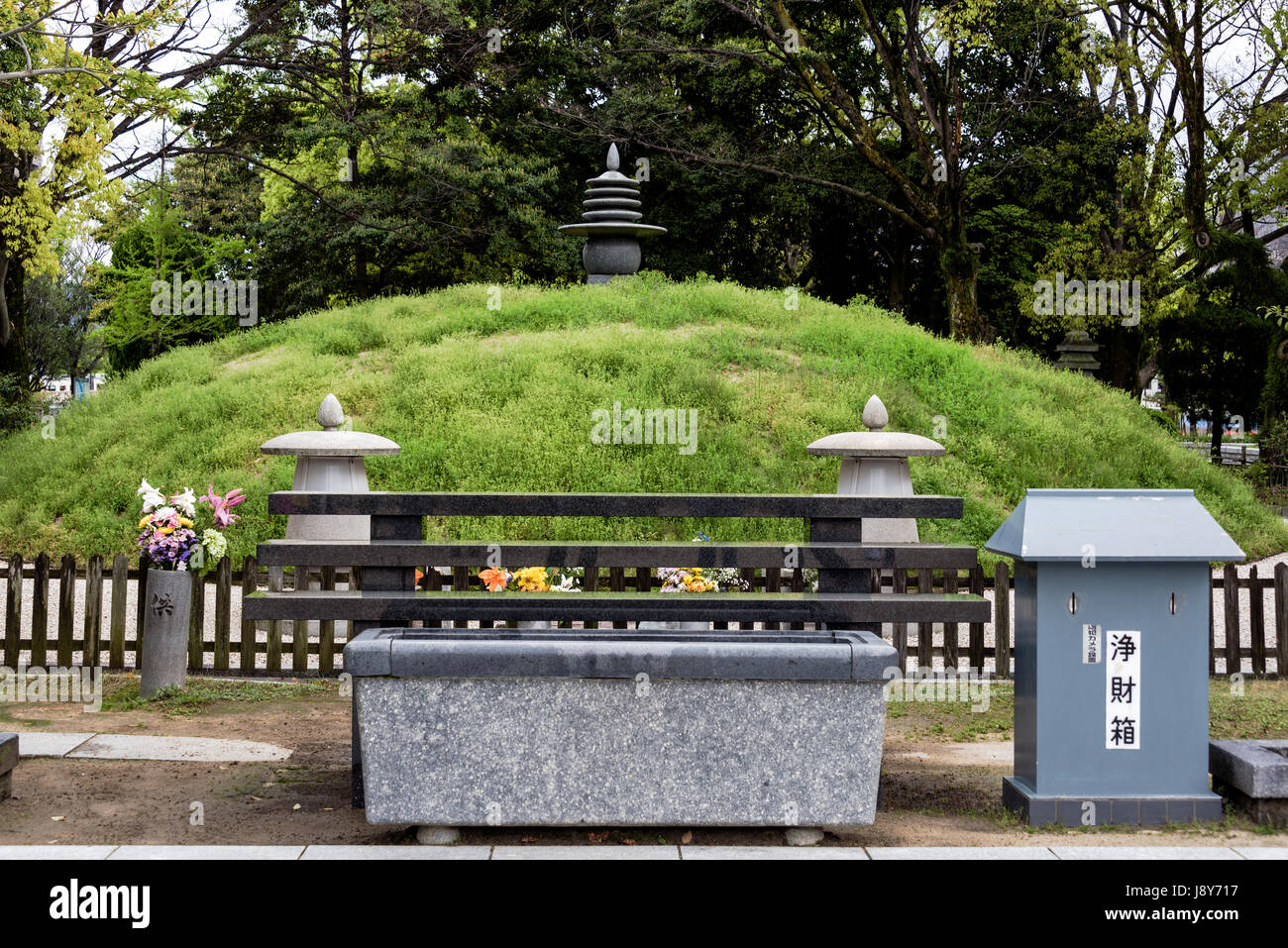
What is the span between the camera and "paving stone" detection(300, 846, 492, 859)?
4598 millimetres

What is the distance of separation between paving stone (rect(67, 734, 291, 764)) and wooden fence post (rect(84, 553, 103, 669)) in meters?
2.35

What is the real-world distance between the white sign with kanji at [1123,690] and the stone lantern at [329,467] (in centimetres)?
875

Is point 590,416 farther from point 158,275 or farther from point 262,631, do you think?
point 158,275

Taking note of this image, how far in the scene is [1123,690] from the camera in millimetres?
5152

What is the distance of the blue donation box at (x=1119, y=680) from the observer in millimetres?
5145

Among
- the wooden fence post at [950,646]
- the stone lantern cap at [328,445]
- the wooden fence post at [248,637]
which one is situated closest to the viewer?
the wooden fence post at [248,637]

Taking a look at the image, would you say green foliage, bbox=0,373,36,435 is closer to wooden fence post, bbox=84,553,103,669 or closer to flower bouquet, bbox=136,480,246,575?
wooden fence post, bbox=84,553,103,669

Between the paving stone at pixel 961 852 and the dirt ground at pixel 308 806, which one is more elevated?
the paving stone at pixel 961 852

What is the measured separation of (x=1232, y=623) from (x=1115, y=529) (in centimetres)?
521

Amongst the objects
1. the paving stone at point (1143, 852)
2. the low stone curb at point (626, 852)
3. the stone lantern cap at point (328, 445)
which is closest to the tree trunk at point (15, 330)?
the stone lantern cap at point (328, 445)

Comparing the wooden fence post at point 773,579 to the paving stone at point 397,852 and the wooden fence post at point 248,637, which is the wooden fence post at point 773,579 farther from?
the paving stone at point 397,852

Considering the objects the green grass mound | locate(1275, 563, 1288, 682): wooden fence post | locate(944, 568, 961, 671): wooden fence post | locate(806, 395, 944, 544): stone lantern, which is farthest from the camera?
the green grass mound

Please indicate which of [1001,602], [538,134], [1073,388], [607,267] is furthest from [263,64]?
[1001,602]

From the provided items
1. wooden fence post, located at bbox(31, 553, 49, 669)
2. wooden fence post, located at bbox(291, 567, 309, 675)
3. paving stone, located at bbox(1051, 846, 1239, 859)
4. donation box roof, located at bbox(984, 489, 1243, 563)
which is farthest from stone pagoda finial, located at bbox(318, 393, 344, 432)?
paving stone, located at bbox(1051, 846, 1239, 859)
